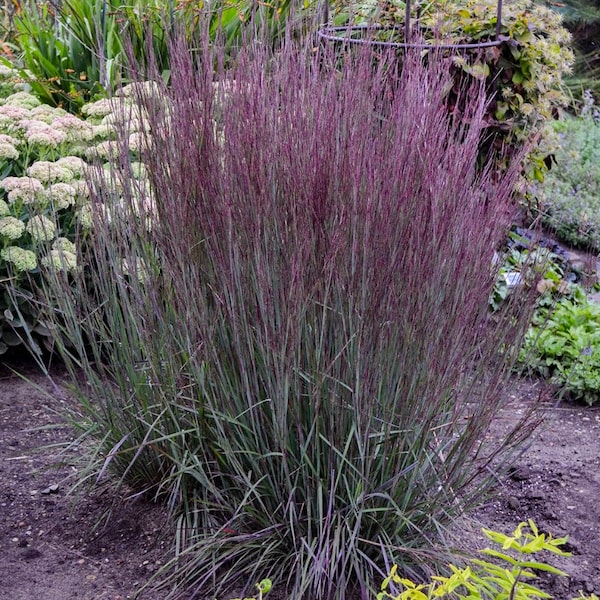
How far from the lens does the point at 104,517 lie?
2.76 m

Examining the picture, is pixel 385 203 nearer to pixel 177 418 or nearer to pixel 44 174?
pixel 177 418

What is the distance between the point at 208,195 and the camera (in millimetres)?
2275

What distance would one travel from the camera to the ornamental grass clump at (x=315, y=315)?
2.12 meters

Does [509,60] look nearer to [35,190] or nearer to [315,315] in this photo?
[35,190]

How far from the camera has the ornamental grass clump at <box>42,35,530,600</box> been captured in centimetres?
212

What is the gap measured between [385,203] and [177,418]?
0.95 meters

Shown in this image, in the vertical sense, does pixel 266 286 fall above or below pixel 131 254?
above

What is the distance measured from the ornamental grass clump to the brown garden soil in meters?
0.21

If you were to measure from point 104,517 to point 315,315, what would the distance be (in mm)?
1126

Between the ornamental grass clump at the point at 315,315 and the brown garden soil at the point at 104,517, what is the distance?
213mm

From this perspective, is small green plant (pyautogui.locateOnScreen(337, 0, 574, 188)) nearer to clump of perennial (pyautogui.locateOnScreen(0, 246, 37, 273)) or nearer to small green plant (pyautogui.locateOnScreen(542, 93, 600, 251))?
small green plant (pyautogui.locateOnScreen(542, 93, 600, 251))

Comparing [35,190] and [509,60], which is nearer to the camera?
[35,190]

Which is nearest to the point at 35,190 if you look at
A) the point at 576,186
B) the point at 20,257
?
the point at 20,257

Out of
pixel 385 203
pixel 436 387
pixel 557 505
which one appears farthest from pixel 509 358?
pixel 557 505
